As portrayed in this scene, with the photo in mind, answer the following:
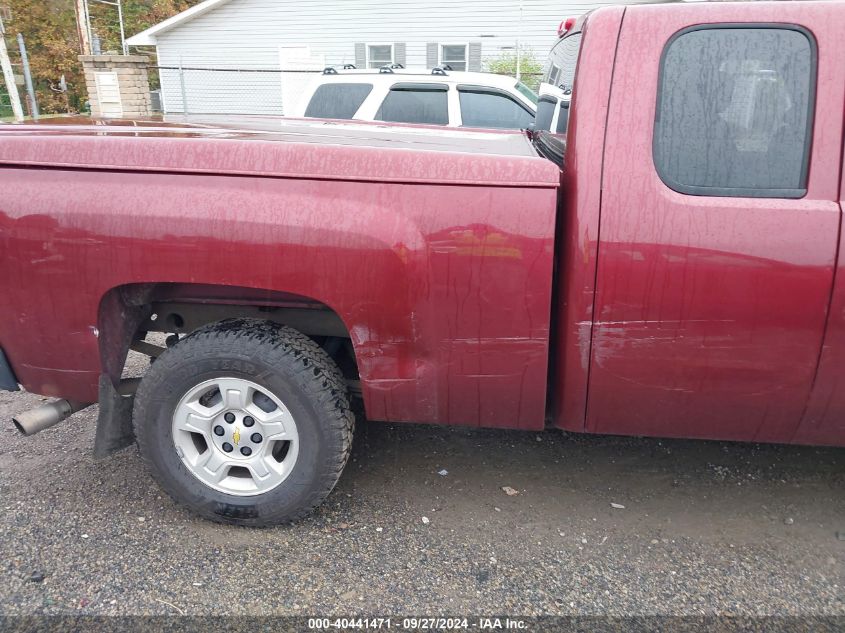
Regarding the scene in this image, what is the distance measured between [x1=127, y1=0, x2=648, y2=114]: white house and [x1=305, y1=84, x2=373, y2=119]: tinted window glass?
9.24 m

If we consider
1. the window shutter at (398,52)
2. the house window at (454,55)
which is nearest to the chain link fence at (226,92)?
the window shutter at (398,52)

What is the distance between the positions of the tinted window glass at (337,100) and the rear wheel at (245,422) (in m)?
5.30

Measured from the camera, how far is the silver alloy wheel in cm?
265

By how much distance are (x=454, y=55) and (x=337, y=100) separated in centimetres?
1104

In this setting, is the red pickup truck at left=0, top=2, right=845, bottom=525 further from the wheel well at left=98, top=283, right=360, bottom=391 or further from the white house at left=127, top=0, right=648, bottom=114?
the white house at left=127, top=0, right=648, bottom=114

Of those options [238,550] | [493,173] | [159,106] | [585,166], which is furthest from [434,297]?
[159,106]

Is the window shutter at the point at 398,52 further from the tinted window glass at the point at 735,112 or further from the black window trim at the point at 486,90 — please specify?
the tinted window glass at the point at 735,112

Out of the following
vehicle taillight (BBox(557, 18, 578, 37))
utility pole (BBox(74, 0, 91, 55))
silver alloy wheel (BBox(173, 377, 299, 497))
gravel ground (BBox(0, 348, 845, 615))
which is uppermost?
utility pole (BBox(74, 0, 91, 55))

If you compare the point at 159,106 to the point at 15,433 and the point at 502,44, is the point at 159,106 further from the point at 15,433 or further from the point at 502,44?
the point at 15,433

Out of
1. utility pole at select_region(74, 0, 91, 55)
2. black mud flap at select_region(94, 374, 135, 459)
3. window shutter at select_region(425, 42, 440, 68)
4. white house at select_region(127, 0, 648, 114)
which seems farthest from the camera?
utility pole at select_region(74, 0, 91, 55)

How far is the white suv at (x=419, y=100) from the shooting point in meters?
7.54

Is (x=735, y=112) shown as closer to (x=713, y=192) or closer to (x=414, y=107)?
(x=713, y=192)

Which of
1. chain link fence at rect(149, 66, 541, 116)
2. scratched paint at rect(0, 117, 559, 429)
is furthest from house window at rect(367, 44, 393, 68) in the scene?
scratched paint at rect(0, 117, 559, 429)

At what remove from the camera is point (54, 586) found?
248 cm
